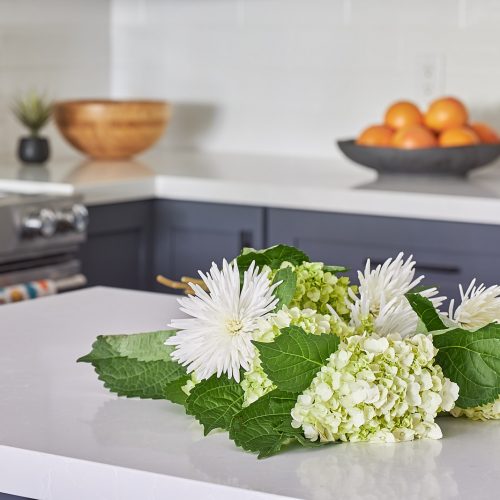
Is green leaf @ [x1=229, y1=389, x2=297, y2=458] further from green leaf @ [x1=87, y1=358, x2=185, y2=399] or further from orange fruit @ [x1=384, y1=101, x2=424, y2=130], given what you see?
orange fruit @ [x1=384, y1=101, x2=424, y2=130]

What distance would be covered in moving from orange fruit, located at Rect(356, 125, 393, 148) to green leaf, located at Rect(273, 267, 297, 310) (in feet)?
6.25

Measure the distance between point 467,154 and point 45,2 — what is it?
53.3 inches

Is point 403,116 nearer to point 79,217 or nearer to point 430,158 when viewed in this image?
point 430,158

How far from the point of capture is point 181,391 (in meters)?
1.00

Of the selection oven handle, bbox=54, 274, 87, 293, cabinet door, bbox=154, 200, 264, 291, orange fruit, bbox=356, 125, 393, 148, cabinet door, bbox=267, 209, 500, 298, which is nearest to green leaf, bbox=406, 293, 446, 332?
cabinet door, bbox=267, 209, 500, 298

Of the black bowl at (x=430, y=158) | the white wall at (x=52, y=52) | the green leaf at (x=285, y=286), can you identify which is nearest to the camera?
the green leaf at (x=285, y=286)

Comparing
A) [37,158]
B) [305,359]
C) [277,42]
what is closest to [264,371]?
[305,359]

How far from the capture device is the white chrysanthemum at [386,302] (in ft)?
3.24

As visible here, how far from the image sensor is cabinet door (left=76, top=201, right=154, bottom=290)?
2.75m

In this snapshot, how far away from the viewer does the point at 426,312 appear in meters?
0.98

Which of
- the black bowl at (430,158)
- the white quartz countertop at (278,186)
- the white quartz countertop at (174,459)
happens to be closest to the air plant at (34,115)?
the white quartz countertop at (278,186)

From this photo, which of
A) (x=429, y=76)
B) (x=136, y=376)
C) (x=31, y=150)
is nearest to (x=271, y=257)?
(x=136, y=376)

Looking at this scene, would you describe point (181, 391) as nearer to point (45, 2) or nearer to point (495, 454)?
point (495, 454)

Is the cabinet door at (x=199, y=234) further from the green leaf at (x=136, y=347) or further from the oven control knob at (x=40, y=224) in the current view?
the green leaf at (x=136, y=347)
